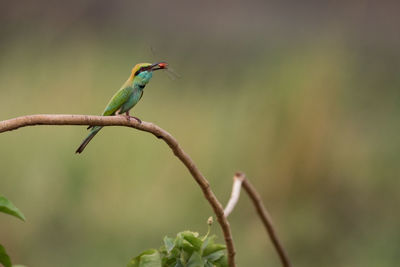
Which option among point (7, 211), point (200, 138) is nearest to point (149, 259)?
point (7, 211)

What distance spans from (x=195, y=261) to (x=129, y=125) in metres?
0.36

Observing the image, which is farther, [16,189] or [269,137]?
[269,137]

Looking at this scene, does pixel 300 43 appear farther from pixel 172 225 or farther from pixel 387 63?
pixel 172 225

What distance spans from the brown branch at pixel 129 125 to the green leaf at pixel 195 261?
14 centimetres

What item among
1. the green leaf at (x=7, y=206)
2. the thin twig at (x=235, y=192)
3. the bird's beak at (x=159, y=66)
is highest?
the bird's beak at (x=159, y=66)

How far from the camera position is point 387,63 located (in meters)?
5.54

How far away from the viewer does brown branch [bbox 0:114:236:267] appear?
3.91ft

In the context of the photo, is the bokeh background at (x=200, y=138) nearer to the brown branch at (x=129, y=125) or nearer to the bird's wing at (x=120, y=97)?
the bird's wing at (x=120, y=97)

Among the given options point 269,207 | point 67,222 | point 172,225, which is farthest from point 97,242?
point 269,207

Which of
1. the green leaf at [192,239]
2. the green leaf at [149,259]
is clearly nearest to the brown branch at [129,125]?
the green leaf at [192,239]

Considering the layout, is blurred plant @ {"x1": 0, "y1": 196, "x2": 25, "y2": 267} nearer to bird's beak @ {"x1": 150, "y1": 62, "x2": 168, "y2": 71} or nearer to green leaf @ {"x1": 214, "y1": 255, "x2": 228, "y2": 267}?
green leaf @ {"x1": 214, "y1": 255, "x2": 228, "y2": 267}

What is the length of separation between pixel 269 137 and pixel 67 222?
5.81 feet

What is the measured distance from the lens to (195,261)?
1366 mm

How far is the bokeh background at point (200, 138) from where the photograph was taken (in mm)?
4457
